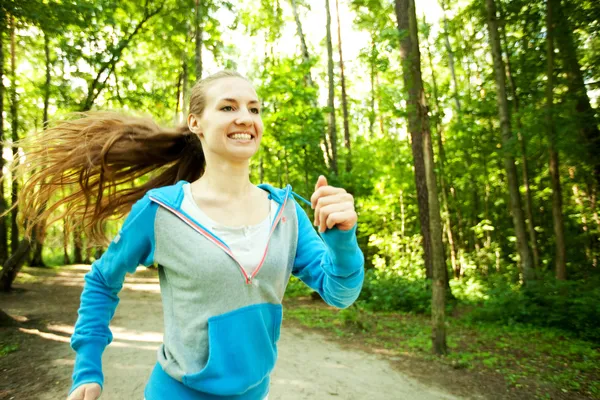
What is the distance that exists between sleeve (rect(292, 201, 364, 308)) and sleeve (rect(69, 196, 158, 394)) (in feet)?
2.10

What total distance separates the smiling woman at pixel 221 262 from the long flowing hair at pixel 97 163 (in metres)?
0.58

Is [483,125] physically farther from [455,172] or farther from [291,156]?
[291,156]

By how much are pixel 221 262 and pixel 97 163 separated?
127cm

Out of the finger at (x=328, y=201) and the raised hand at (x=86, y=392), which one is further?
the raised hand at (x=86, y=392)

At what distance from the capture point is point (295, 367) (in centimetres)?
584

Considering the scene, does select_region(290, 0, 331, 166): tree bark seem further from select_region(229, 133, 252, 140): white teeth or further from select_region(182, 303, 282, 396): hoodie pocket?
select_region(182, 303, 282, 396): hoodie pocket

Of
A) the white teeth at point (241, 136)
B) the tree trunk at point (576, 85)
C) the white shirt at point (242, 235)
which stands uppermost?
the tree trunk at point (576, 85)

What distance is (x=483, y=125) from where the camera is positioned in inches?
499

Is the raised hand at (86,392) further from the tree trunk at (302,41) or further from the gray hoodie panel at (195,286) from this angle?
the tree trunk at (302,41)

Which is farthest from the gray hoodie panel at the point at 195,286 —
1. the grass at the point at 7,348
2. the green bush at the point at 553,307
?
the green bush at the point at 553,307

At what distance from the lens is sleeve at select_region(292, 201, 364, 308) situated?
137cm

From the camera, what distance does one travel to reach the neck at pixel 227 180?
175 cm

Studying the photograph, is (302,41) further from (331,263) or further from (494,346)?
(331,263)

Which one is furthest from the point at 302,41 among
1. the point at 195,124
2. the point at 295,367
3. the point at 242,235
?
the point at 242,235
